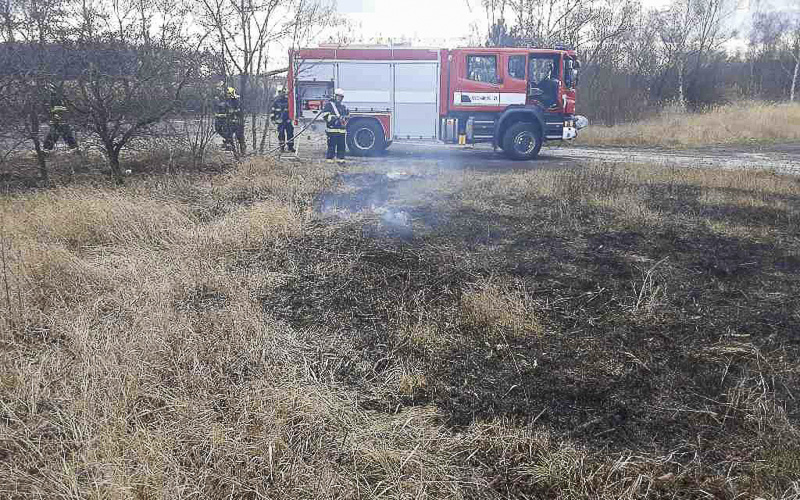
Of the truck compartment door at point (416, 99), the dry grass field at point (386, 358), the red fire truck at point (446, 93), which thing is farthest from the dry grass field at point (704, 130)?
the dry grass field at point (386, 358)

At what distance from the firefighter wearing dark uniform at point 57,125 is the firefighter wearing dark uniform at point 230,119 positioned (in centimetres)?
284

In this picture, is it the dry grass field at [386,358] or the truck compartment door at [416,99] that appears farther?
the truck compartment door at [416,99]

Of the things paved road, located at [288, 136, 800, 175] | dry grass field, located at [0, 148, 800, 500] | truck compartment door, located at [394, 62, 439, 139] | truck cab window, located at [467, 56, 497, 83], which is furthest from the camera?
truck compartment door, located at [394, 62, 439, 139]

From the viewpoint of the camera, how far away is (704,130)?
16.6 metres

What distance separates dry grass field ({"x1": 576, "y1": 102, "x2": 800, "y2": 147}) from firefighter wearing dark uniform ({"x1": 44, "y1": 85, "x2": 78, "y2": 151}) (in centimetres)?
1347

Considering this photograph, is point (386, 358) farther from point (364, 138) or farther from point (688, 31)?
point (688, 31)

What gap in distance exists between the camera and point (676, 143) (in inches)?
617

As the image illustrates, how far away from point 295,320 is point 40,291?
1.77 m

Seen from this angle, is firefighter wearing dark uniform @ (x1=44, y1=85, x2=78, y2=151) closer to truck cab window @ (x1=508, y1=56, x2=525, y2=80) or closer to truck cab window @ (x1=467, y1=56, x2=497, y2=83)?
truck cab window @ (x1=467, y1=56, x2=497, y2=83)

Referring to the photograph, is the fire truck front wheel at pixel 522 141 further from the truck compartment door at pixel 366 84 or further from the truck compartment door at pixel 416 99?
the truck compartment door at pixel 366 84

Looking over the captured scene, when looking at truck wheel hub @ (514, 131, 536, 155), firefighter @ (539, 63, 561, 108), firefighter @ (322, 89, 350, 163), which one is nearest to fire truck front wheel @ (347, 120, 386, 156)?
firefighter @ (322, 89, 350, 163)

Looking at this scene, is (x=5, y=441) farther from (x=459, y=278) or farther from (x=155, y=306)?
(x=459, y=278)

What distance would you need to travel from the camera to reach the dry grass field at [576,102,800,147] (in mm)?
16031

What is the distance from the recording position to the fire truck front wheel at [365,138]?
42.5ft
